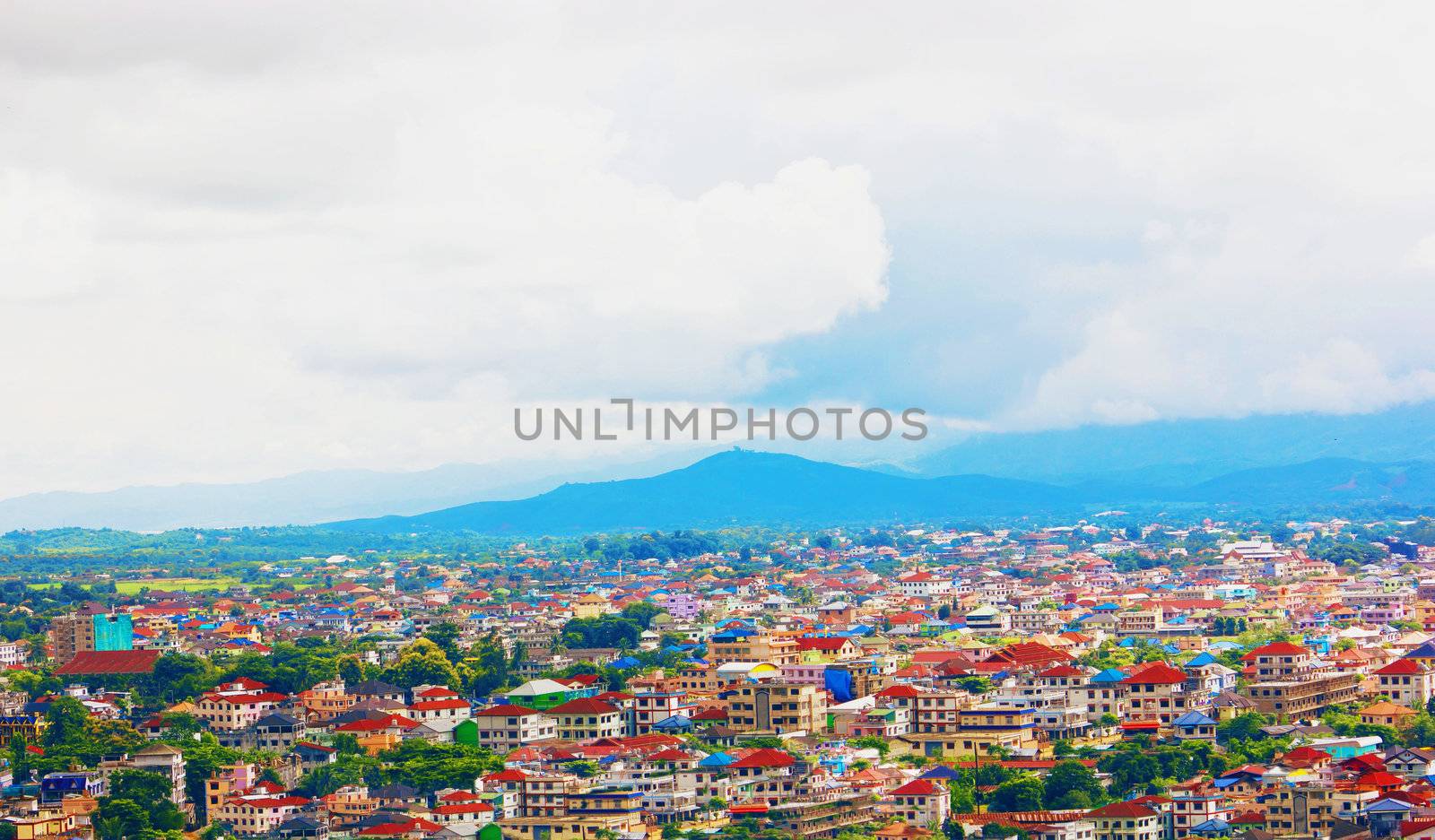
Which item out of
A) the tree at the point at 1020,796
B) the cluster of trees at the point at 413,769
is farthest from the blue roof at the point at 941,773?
the cluster of trees at the point at 413,769

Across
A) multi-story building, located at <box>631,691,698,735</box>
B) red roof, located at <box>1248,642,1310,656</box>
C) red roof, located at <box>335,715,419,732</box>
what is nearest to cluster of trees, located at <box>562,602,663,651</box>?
multi-story building, located at <box>631,691,698,735</box>

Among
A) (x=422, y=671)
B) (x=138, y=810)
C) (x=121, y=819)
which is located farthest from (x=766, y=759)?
(x=422, y=671)

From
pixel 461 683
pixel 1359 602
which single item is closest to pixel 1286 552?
pixel 1359 602

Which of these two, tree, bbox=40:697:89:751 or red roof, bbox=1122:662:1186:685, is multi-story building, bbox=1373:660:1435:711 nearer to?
red roof, bbox=1122:662:1186:685

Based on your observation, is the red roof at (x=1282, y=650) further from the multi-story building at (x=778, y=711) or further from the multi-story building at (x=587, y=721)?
the multi-story building at (x=587, y=721)

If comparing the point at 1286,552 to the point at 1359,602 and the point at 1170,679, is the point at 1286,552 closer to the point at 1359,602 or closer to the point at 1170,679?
the point at 1359,602
